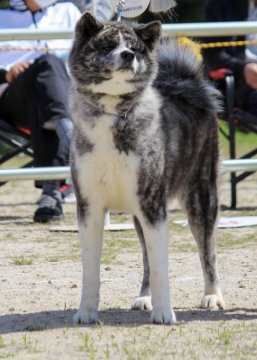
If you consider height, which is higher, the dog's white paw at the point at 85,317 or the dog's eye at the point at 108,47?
the dog's eye at the point at 108,47

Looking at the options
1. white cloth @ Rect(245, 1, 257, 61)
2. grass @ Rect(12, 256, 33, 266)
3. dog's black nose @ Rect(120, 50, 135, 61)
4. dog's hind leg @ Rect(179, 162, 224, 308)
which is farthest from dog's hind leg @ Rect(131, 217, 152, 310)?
white cloth @ Rect(245, 1, 257, 61)

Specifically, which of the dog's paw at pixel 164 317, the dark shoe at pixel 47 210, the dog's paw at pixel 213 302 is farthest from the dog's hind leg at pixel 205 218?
the dark shoe at pixel 47 210

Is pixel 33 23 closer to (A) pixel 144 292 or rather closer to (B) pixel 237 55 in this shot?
(B) pixel 237 55

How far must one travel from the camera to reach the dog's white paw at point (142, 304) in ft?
18.4

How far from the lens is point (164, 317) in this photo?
514 cm

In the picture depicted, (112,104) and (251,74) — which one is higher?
(112,104)

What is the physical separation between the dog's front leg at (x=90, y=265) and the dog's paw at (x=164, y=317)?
29 centimetres

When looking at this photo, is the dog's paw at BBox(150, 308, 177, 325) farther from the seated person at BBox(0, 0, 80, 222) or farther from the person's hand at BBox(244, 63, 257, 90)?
the person's hand at BBox(244, 63, 257, 90)

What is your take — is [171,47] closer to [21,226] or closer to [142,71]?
[142,71]

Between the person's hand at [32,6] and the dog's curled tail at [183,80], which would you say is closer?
the dog's curled tail at [183,80]

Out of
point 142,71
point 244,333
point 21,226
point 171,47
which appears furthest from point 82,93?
point 21,226

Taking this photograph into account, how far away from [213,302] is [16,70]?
3.78 meters

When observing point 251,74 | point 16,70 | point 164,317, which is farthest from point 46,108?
point 164,317

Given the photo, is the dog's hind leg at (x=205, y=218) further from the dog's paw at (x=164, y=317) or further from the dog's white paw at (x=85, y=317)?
the dog's white paw at (x=85, y=317)
